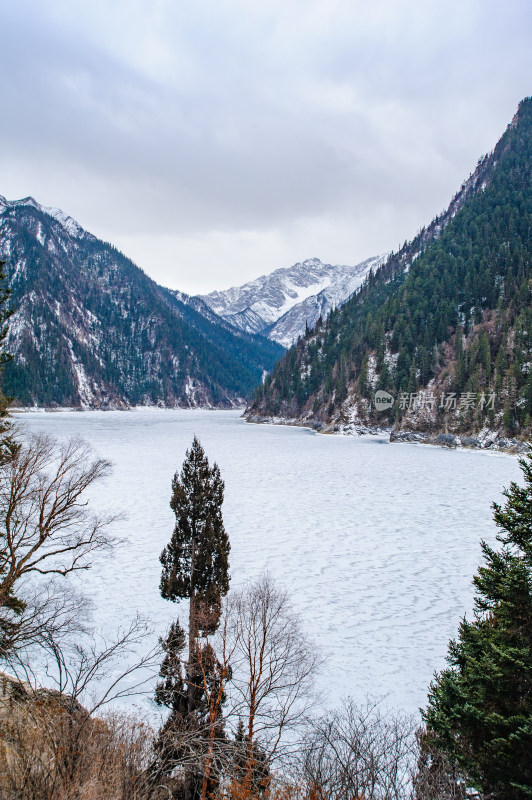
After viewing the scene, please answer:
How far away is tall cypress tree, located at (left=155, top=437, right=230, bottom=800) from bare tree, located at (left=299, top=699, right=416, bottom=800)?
2.58 meters

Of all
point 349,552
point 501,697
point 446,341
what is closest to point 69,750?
point 501,697

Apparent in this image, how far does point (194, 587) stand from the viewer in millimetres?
15914

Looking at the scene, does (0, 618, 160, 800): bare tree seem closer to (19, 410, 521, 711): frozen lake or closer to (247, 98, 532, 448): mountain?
(19, 410, 521, 711): frozen lake

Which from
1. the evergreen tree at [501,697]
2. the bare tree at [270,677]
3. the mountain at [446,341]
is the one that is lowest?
the bare tree at [270,677]

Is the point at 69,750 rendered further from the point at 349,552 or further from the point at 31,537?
the point at 349,552

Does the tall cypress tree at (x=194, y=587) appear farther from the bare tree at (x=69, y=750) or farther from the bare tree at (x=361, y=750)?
the bare tree at (x=361, y=750)

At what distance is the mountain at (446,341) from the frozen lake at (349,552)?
126ft

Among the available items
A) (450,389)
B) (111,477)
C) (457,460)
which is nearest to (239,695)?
(111,477)

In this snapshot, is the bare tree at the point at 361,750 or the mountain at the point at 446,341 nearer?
the bare tree at the point at 361,750

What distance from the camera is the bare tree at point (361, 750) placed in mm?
8992

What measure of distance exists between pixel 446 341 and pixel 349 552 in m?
95.6

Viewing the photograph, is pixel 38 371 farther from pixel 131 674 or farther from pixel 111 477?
pixel 131 674

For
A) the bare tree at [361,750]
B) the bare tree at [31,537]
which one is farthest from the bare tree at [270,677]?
the bare tree at [31,537]

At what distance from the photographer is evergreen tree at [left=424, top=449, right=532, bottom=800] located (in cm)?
820
